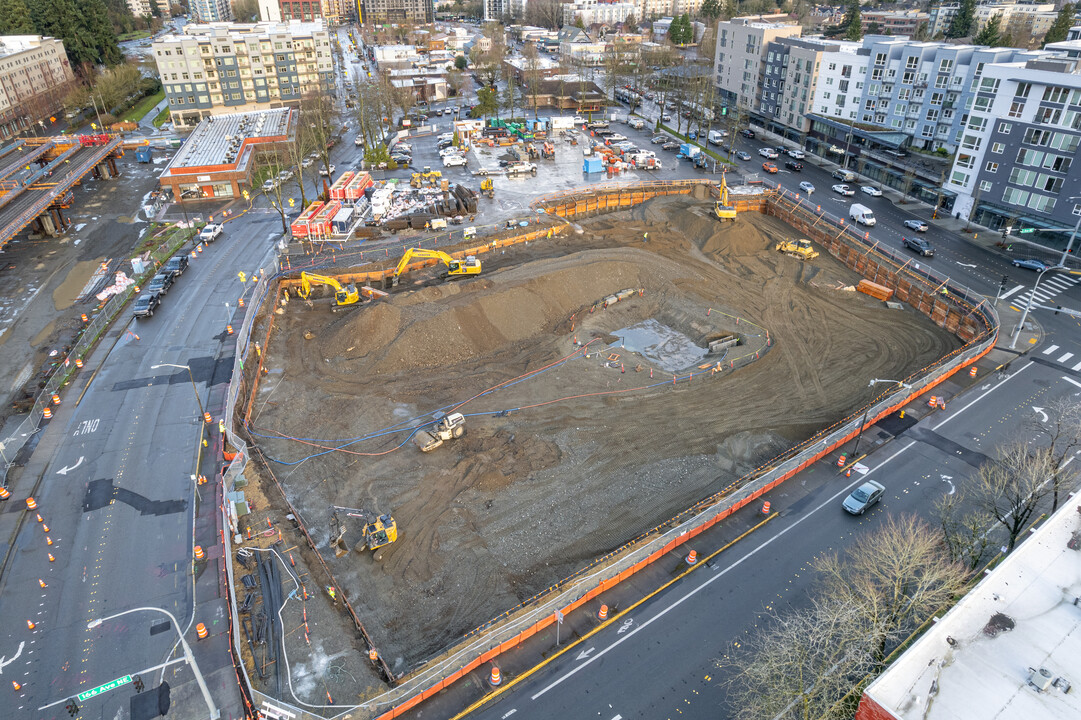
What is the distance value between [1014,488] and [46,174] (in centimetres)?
9181

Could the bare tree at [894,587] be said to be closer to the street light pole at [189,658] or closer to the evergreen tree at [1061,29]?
the street light pole at [189,658]

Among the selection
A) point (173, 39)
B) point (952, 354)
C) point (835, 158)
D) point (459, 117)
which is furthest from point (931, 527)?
point (173, 39)

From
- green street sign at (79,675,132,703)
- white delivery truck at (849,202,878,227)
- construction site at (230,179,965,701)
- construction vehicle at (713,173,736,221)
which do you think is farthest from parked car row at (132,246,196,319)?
white delivery truck at (849,202,878,227)

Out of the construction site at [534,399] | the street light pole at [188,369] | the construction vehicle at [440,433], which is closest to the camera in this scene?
the construction site at [534,399]

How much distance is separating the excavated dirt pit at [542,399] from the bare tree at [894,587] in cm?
849

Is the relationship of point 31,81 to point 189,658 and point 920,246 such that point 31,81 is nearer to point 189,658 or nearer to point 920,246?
point 189,658

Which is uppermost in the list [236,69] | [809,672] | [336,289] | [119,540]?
[236,69]

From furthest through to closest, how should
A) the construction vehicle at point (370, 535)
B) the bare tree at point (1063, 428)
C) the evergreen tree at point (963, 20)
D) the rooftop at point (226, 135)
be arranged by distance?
the evergreen tree at point (963, 20)
the rooftop at point (226, 135)
the bare tree at point (1063, 428)
the construction vehicle at point (370, 535)

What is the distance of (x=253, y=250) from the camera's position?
193 feet

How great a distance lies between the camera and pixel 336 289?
4859cm

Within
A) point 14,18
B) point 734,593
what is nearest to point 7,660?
point 734,593

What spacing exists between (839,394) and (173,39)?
359ft

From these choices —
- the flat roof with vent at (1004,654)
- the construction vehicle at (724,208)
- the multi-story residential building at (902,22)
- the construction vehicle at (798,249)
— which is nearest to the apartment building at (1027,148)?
the construction vehicle at (798,249)

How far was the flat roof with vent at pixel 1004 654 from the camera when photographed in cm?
1766
